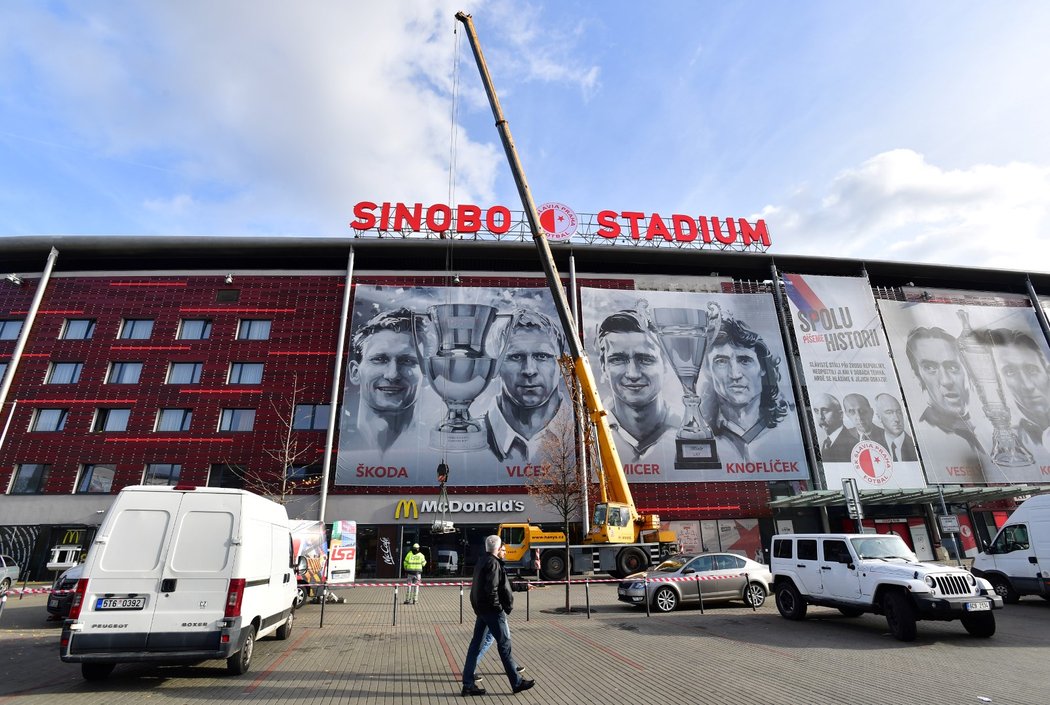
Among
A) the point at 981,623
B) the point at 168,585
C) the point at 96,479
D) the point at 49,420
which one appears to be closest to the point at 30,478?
the point at 49,420

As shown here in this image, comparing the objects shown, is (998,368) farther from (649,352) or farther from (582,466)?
(582,466)

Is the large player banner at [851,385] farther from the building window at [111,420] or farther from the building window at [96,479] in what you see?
the building window at [111,420]

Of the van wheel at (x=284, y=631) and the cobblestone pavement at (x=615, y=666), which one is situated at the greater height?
the van wheel at (x=284, y=631)

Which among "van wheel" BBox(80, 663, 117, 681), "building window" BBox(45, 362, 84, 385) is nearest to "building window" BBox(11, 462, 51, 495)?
"building window" BBox(45, 362, 84, 385)

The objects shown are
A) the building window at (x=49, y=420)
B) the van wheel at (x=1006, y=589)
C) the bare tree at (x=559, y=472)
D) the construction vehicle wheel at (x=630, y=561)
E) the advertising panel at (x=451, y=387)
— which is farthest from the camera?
the building window at (x=49, y=420)

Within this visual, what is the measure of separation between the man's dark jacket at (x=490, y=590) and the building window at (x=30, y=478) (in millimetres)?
34579

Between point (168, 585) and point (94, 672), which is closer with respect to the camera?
point (168, 585)

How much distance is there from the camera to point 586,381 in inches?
875

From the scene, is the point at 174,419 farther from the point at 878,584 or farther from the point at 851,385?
the point at 851,385

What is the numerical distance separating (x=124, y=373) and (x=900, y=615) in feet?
126

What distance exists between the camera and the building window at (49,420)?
29.6 meters

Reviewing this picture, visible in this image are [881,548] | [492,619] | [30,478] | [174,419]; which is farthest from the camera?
[174,419]

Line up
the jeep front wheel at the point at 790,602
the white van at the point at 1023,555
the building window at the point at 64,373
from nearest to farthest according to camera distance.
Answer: the jeep front wheel at the point at 790,602 → the white van at the point at 1023,555 → the building window at the point at 64,373

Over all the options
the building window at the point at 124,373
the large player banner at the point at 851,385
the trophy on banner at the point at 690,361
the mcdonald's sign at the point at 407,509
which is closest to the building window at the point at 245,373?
the building window at the point at 124,373
